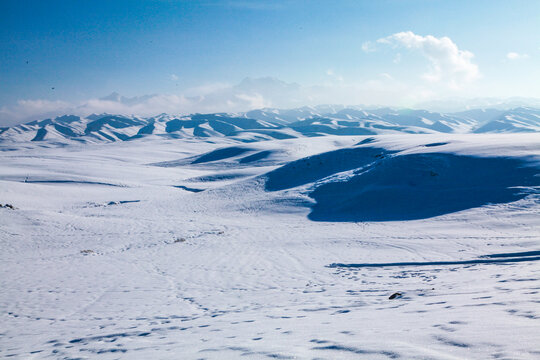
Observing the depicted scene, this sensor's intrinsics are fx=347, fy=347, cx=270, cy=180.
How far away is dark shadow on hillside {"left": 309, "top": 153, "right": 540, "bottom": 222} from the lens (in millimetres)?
20969

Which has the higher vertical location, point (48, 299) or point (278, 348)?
point (278, 348)

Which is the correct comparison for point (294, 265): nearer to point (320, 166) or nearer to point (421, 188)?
point (421, 188)

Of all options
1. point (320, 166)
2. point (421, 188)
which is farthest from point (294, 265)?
point (320, 166)

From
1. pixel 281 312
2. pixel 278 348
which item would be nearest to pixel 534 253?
pixel 281 312

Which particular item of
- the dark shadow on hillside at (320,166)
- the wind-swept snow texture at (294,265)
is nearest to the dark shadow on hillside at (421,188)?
the wind-swept snow texture at (294,265)

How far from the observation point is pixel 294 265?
13.1m

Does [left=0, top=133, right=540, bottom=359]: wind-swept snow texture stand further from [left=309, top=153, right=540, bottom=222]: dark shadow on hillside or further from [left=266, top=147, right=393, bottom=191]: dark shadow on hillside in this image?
[left=266, top=147, right=393, bottom=191]: dark shadow on hillside

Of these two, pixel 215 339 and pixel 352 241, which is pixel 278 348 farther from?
pixel 352 241

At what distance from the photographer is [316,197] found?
1043 inches

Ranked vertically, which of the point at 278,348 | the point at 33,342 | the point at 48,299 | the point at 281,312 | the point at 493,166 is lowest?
the point at 48,299

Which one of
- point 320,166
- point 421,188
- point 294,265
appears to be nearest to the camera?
point 294,265

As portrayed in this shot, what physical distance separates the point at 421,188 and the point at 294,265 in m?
14.6

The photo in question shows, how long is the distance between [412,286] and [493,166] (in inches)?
768

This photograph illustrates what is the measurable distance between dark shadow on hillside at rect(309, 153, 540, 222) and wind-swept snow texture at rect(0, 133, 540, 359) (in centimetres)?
12
